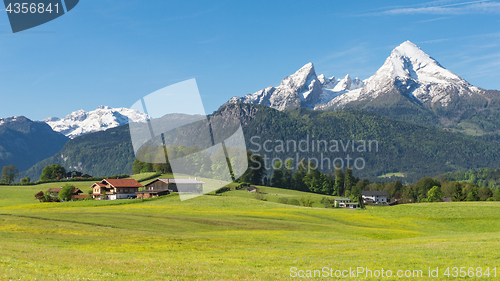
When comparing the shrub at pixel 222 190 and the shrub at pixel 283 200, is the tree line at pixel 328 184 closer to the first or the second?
the shrub at pixel 222 190

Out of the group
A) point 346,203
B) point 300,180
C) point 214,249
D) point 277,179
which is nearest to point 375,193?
point 300,180

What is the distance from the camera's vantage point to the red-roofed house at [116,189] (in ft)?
399

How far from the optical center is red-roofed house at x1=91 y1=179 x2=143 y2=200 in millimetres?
121625

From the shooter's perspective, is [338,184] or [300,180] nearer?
[300,180]

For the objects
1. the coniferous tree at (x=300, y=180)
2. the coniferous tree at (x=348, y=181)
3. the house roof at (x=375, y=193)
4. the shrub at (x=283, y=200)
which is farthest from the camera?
the house roof at (x=375, y=193)

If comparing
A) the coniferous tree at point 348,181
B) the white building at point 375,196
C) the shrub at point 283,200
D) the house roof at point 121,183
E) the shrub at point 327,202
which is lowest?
the white building at point 375,196

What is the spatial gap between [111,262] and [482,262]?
76.0 ft

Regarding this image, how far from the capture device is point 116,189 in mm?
121688

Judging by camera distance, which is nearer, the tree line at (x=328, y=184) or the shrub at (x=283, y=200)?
the shrub at (x=283, y=200)

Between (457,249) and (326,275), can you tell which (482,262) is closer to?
(457,249)

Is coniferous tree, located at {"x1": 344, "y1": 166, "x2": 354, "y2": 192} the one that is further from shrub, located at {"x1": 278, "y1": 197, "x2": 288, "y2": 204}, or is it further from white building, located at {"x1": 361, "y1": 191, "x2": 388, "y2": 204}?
shrub, located at {"x1": 278, "y1": 197, "x2": 288, "y2": 204}

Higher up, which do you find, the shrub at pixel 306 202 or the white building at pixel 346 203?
the shrub at pixel 306 202

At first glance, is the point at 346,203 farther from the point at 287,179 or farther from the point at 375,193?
the point at 375,193

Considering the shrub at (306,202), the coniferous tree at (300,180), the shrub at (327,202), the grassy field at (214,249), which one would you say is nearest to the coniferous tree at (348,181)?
the coniferous tree at (300,180)
